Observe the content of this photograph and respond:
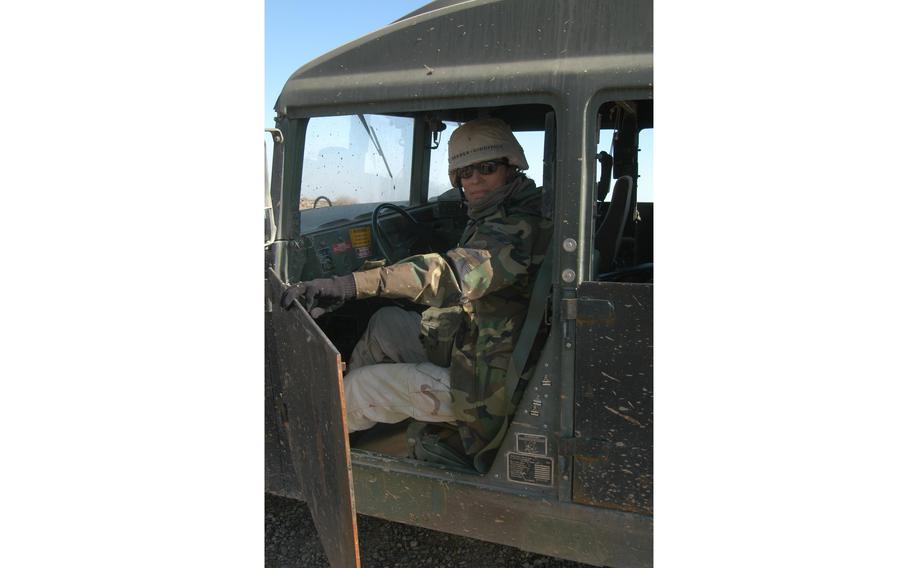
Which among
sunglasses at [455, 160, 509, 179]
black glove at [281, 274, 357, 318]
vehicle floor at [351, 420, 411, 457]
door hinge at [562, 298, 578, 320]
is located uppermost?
sunglasses at [455, 160, 509, 179]

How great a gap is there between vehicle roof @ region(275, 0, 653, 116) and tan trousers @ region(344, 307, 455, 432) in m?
0.87

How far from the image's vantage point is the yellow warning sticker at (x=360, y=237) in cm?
311

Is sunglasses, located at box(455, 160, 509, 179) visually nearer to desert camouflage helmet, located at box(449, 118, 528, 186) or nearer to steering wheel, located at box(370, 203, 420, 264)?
desert camouflage helmet, located at box(449, 118, 528, 186)

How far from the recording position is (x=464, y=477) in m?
2.42

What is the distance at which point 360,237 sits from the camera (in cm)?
314

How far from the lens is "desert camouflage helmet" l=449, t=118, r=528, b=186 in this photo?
2631 mm

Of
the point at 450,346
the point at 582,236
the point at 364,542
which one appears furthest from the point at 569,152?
the point at 364,542

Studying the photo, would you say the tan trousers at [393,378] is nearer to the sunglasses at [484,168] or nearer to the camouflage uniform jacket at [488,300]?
the camouflage uniform jacket at [488,300]

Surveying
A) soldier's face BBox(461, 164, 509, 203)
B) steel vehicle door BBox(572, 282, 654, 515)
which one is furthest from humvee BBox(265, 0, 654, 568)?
soldier's face BBox(461, 164, 509, 203)

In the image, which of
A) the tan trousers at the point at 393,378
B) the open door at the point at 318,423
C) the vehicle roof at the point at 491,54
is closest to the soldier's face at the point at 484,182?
the vehicle roof at the point at 491,54

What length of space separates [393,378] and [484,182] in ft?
2.54

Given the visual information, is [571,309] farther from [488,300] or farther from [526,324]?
[488,300]

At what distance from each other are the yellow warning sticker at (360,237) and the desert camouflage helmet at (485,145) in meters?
0.60

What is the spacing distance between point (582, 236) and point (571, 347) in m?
0.32
